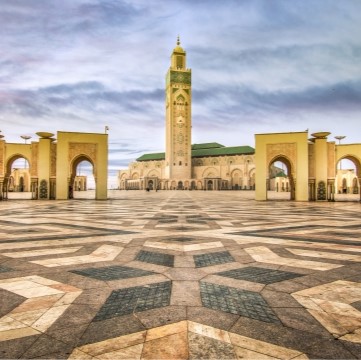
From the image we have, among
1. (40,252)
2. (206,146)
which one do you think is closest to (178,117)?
(206,146)

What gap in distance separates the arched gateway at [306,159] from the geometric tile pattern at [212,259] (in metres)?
17.9

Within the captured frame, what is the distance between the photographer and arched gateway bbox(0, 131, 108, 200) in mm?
20953

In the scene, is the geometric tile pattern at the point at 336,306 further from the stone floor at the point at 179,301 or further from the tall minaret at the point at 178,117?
the tall minaret at the point at 178,117

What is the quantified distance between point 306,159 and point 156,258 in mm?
19442

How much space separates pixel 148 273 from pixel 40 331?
51.2 inches

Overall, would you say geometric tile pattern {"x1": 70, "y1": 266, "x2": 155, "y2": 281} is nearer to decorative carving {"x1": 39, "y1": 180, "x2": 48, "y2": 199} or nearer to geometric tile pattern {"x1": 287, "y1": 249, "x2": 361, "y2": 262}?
geometric tile pattern {"x1": 287, "y1": 249, "x2": 361, "y2": 262}

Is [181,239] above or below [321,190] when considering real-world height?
below

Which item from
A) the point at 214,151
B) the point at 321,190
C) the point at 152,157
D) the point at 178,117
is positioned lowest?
the point at 321,190

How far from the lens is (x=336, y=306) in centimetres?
219

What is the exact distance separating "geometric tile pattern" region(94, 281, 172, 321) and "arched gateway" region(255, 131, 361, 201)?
19.3 m

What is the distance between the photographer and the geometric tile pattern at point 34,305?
182cm

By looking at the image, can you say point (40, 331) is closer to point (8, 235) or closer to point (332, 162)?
point (8, 235)

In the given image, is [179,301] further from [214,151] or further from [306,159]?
[214,151]

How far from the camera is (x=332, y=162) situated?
67.1 feet
